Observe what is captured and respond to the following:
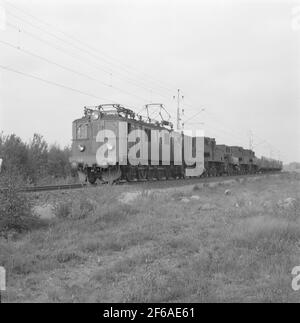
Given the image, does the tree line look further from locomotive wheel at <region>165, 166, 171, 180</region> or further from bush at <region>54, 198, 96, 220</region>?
bush at <region>54, 198, 96, 220</region>

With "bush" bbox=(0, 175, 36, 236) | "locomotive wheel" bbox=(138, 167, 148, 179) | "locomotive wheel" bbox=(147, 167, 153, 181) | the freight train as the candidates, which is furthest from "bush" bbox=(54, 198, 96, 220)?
"locomotive wheel" bbox=(147, 167, 153, 181)

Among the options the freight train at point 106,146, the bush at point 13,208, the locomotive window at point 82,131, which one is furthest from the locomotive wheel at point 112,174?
the bush at point 13,208

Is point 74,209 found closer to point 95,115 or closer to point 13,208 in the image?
point 13,208

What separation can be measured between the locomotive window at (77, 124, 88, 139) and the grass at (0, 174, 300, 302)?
1107 centimetres

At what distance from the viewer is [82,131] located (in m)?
22.0

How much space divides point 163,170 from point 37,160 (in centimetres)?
745

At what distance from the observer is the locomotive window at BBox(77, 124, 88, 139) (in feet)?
71.5

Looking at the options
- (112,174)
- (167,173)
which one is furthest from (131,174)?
(167,173)

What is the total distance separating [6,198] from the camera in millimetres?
9141

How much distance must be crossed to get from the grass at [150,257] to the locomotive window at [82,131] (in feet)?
36.3

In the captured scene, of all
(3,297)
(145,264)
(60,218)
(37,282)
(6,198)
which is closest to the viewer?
(3,297)
